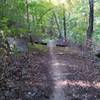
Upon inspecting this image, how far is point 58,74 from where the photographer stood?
905 centimetres

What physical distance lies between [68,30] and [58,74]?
32.8 meters

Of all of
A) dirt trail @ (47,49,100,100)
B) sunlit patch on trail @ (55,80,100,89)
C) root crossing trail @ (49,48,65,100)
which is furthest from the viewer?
sunlit patch on trail @ (55,80,100,89)

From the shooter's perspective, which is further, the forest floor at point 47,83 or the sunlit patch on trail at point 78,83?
the sunlit patch on trail at point 78,83

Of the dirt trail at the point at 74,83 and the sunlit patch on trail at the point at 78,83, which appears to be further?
the sunlit patch on trail at the point at 78,83

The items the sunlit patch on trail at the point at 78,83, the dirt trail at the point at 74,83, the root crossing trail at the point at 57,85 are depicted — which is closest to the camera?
the root crossing trail at the point at 57,85

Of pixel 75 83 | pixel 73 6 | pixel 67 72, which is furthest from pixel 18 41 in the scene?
pixel 73 6

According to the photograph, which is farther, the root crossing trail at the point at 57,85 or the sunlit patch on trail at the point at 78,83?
the sunlit patch on trail at the point at 78,83

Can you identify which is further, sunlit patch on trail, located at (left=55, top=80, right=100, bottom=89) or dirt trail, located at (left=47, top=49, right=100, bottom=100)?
sunlit patch on trail, located at (left=55, top=80, right=100, bottom=89)

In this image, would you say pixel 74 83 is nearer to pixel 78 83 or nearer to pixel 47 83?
pixel 78 83

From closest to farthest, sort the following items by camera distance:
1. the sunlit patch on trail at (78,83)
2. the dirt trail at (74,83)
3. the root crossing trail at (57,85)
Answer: the root crossing trail at (57,85)
the dirt trail at (74,83)
the sunlit patch on trail at (78,83)

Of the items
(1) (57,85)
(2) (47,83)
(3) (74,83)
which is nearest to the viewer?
(1) (57,85)

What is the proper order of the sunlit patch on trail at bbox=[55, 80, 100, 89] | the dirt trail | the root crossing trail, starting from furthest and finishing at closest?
the sunlit patch on trail at bbox=[55, 80, 100, 89]
the dirt trail
the root crossing trail

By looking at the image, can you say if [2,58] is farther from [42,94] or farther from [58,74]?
[42,94]

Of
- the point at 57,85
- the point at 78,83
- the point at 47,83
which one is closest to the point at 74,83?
the point at 78,83
